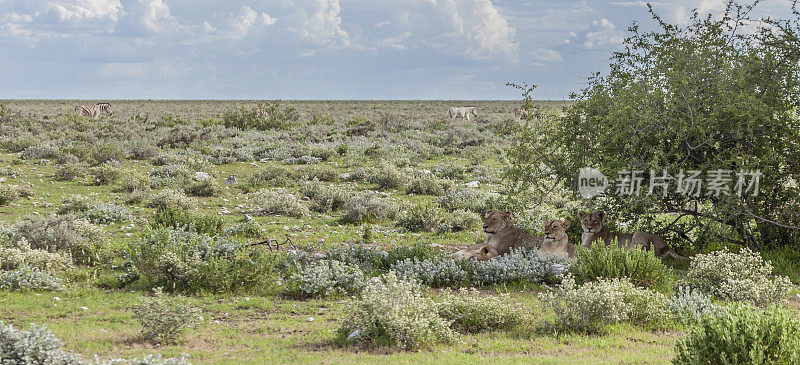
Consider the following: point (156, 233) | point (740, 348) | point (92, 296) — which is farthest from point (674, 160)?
point (92, 296)

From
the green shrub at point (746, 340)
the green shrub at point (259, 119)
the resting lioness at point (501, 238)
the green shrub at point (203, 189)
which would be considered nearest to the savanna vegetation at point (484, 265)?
the green shrub at point (746, 340)

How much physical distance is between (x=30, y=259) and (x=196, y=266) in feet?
9.10

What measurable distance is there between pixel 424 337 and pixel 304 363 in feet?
4.45

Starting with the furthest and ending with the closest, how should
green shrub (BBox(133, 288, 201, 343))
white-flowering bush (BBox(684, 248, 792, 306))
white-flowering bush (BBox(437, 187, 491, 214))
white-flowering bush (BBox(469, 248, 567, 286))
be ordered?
1. white-flowering bush (BBox(437, 187, 491, 214))
2. white-flowering bush (BBox(469, 248, 567, 286))
3. white-flowering bush (BBox(684, 248, 792, 306))
4. green shrub (BBox(133, 288, 201, 343))

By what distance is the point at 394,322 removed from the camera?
20.6ft

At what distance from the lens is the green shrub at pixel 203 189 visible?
17984 millimetres

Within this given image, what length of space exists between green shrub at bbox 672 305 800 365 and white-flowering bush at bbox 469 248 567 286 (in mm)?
4099

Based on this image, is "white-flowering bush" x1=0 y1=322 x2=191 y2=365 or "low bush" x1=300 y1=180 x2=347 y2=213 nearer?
"white-flowering bush" x1=0 y1=322 x2=191 y2=365

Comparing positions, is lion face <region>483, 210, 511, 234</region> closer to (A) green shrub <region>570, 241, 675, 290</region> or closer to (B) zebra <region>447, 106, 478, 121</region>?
(A) green shrub <region>570, 241, 675, 290</region>

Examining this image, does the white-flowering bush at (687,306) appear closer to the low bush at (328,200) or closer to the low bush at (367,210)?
the low bush at (367,210)

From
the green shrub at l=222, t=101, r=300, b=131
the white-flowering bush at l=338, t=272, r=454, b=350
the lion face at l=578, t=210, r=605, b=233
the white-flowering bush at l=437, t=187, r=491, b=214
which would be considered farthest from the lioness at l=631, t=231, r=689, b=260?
the green shrub at l=222, t=101, r=300, b=131

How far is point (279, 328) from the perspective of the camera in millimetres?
7375

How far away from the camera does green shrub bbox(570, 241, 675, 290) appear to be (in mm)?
8625

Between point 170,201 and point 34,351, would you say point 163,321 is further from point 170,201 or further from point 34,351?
point 170,201
